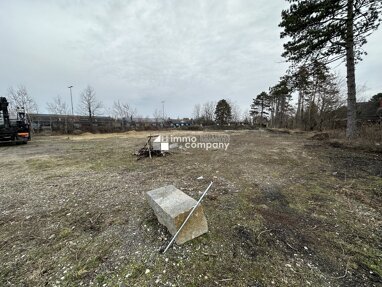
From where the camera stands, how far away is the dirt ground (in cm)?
172

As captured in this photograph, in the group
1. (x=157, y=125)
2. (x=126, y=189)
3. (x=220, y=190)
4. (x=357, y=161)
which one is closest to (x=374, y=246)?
(x=220, y=190)

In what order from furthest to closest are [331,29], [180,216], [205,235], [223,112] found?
[223,112]
[331,29]
[205,235]
[180,216]

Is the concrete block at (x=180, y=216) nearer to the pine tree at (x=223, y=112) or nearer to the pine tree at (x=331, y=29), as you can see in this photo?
the pine tree at (x=331, y=29)

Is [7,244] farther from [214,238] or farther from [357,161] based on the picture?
[357,161]

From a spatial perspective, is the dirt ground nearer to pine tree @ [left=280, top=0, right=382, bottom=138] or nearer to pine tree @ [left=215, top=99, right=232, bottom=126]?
pine tree @ [left=280, top=0, right=382, bottom=138]

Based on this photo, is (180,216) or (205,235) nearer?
(180,216)

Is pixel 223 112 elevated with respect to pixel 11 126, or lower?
elevated

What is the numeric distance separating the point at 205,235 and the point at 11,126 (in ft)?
45.9

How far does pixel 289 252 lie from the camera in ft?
6.57

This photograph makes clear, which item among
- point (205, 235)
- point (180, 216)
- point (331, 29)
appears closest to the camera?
point (180, 216)

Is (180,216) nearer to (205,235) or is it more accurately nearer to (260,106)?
(205,235)

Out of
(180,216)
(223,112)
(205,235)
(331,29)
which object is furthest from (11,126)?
(223,112)

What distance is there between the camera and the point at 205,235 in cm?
227

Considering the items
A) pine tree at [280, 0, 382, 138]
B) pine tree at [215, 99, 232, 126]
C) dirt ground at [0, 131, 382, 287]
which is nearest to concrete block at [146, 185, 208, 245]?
dirt ground at [0, 131, 382, 287]
